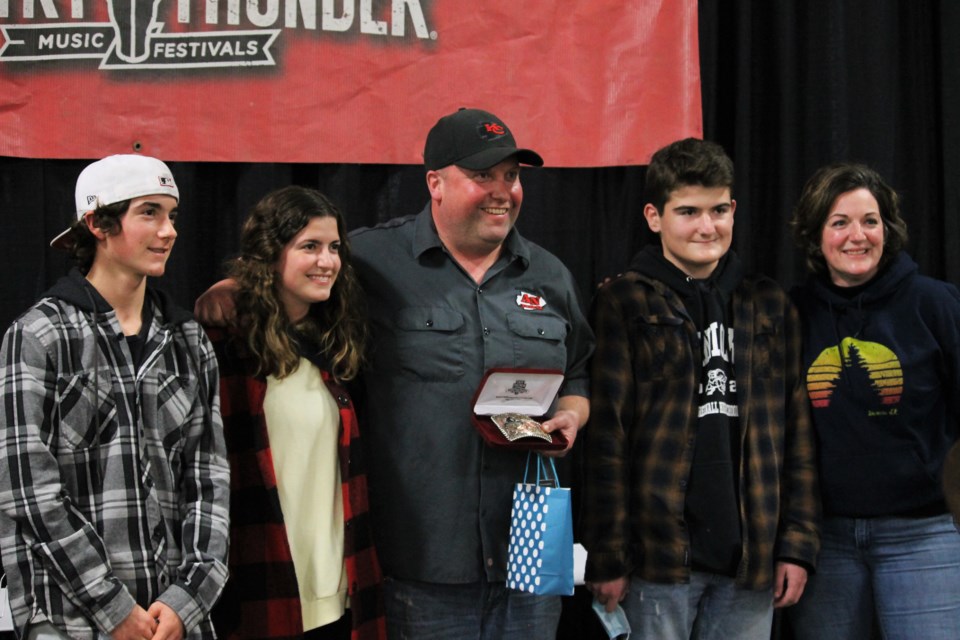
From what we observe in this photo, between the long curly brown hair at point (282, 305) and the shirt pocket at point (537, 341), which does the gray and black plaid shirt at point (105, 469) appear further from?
the shirt pocket at point (537, 341)

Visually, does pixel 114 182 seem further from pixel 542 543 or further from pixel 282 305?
pixel 542 543

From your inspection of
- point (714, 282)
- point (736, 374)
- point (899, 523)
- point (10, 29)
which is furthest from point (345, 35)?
point (899, 523)

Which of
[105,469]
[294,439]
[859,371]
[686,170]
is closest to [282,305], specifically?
[294,439]

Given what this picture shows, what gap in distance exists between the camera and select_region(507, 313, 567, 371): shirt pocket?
2.44 metres

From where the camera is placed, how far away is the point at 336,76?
305 centimetres

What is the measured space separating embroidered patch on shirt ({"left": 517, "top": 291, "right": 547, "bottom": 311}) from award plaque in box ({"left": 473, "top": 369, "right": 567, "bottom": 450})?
217 mm

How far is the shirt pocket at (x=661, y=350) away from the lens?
8.21ft

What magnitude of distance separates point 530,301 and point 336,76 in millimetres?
1055

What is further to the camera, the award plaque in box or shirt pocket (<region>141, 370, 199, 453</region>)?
the award plaque in box

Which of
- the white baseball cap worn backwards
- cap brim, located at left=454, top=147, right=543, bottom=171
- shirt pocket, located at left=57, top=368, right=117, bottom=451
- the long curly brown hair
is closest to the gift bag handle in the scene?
the long curly brown hair

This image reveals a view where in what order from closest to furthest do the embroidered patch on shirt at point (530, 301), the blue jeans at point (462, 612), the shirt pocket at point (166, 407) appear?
the shirt pocket at point (166, 407) → the blue jeans at point (462, 612) → the embroidered patch on shirt at point (530, 301)

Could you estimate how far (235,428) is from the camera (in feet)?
7.42

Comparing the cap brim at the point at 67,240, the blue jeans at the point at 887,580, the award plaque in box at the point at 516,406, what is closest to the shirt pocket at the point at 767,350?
the blue jeans at the point at 887,580

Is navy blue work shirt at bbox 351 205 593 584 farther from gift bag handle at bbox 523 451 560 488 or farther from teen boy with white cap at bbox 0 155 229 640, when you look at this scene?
teen boy with white cap at bbox 0 155 229 640
